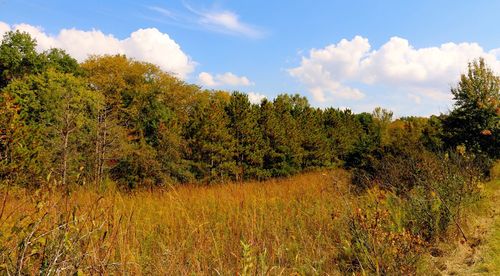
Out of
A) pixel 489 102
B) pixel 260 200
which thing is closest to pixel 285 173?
pixel 489 102

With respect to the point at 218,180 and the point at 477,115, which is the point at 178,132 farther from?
the point at 477,115

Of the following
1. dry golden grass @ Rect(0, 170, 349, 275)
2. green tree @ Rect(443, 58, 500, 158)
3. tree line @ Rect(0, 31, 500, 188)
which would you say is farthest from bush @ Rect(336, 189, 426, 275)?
green tree @ Rect(443, 58, 500, 158)

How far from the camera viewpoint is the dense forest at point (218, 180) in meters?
2.86

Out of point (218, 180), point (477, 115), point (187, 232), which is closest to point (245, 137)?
point (218, 180)

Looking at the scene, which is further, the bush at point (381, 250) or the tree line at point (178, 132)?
the tree line at point (178, 132)

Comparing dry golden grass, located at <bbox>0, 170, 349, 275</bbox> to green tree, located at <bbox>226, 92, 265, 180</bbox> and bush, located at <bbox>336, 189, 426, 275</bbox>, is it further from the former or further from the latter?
green tree, located at <bbox>226, 92, 265, 180</bbox>

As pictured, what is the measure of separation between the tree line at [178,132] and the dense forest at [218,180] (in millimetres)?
91

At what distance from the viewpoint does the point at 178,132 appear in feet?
56.6

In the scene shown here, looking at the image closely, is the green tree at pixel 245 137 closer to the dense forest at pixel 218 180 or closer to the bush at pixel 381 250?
the dense forest at pixel 218 180

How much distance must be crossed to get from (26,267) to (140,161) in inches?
544

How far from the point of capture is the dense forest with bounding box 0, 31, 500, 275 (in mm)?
2857

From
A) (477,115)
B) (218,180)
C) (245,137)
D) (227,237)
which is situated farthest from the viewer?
(245,137)

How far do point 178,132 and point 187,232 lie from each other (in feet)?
43.4

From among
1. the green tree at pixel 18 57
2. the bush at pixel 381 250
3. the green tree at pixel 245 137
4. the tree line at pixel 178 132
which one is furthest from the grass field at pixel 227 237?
the green tree at pixel 18 57
